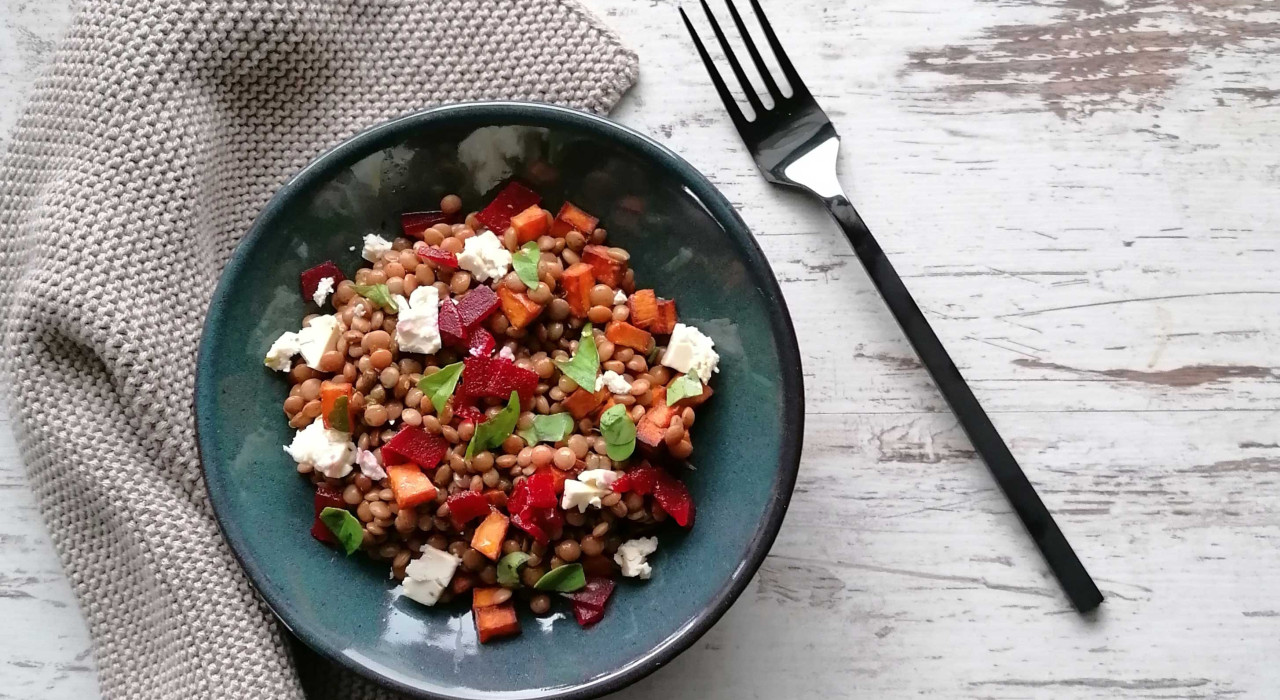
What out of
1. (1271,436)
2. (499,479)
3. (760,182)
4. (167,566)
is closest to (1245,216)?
(1271,436)

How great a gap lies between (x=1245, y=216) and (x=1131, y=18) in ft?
1.44

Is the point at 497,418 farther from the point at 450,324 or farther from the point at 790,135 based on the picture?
the point at 790,135

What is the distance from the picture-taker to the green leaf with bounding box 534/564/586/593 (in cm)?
156

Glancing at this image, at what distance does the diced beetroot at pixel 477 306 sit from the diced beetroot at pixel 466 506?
0.87 feet

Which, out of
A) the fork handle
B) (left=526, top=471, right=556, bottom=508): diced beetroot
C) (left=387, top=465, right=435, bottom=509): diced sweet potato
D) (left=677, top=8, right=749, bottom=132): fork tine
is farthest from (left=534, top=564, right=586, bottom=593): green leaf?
(left=677, top=8, right=749, bottom=132): fork tine

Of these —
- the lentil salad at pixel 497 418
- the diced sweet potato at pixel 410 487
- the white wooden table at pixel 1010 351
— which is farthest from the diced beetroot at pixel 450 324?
the white wooden table at pixel 1010 351

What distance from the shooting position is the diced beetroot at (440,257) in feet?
5.27

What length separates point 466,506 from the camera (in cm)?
153

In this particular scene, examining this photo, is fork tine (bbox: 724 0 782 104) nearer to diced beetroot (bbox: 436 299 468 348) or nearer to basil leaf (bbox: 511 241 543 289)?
basil leaf (bbox: 511 241 543 289)

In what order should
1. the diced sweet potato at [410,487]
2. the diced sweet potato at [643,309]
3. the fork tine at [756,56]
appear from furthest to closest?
the fork tine at [756,56] → the diced sweet potato at [643,309] → the diced sweet potato at [410,487]

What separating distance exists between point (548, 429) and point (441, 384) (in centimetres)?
18

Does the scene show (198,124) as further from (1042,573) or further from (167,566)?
(1042,573)

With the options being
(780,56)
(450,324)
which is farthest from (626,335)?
(780,56)

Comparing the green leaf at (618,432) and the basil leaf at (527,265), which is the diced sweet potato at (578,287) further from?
the green leaf at (618,432)
